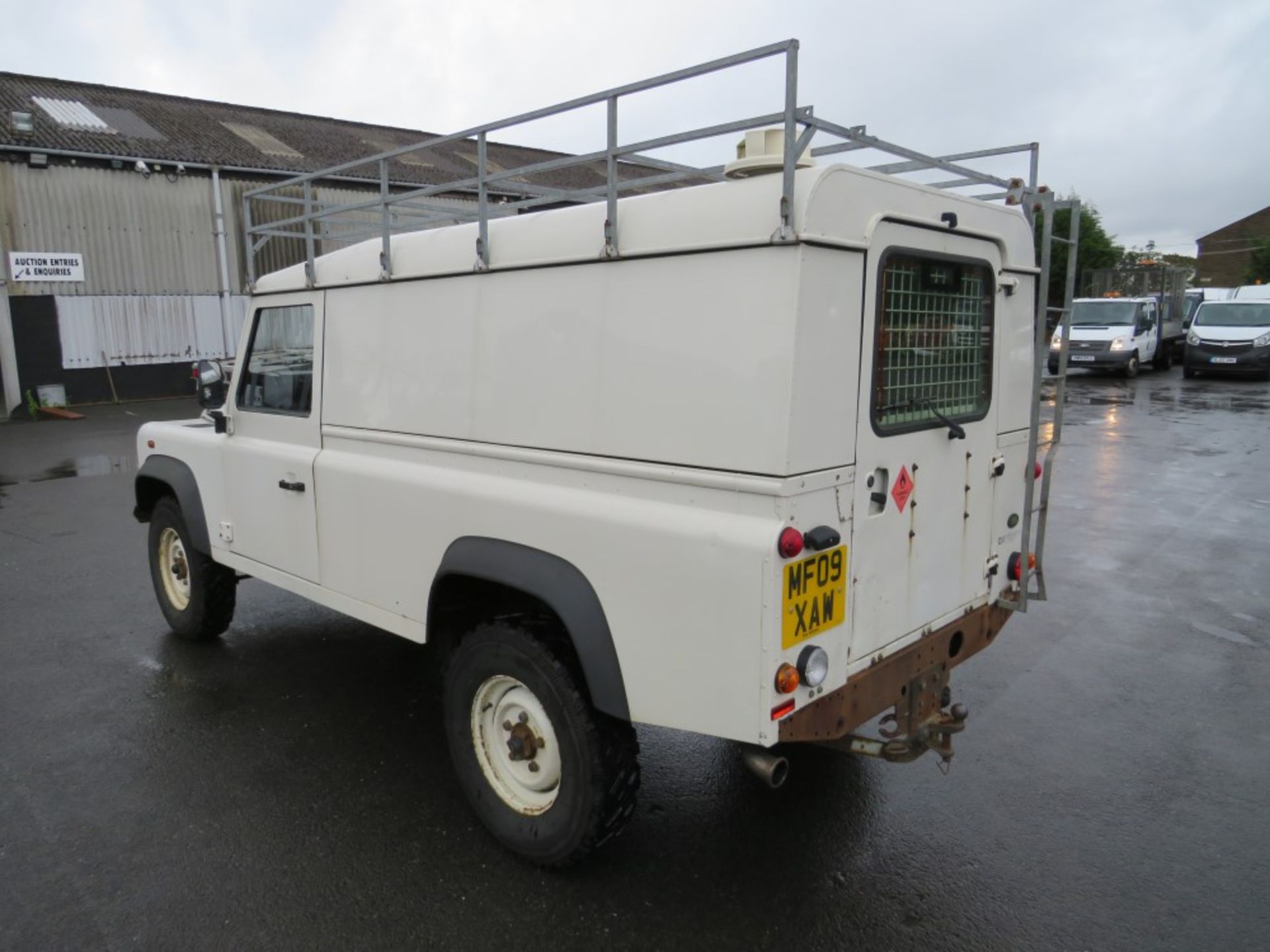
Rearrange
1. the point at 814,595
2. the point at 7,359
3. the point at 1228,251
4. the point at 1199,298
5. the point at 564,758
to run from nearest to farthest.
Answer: the point at 814,595 < the point at 564,758 < the point at 7,359 < the point at 1199,298 < the point at 1228,251

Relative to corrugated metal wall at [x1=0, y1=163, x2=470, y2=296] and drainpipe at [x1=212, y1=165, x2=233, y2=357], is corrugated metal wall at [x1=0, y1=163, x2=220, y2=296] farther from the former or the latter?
drainpipe at [x1=212, y1=165, x2=233, y2=357]

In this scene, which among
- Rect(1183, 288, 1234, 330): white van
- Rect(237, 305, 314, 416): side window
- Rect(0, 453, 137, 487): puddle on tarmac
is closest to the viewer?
Rect(237, 305, 314, 416): side window

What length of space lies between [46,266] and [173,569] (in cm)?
1647

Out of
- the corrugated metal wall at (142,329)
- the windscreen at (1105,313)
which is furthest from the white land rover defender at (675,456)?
the windscreen at (1105,313)

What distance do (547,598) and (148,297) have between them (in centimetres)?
2033

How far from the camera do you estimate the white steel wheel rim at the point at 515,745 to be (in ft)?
10.5

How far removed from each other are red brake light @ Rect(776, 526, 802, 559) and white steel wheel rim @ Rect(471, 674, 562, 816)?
3.67 feet

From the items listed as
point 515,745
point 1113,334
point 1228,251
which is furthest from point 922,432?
point 1228,251

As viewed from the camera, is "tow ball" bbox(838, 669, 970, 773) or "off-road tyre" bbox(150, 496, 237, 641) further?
"off-road tyre" bbox(150, 496, 237, 641)

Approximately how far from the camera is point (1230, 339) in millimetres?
21578

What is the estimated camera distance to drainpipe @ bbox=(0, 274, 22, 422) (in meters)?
17.9

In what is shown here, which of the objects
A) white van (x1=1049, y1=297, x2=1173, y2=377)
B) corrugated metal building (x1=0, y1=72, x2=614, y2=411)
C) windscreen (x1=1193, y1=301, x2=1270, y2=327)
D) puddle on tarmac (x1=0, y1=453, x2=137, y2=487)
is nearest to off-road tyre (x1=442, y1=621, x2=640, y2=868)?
puddle on tarmac (x1=0, y1=453, x2=137, y2=487)

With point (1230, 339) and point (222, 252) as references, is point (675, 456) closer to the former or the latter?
point (222, 252)

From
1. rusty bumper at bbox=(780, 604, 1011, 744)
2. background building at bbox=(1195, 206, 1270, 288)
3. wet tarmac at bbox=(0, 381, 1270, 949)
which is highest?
background building at bbox=(1195, 206, 1270, 288)
